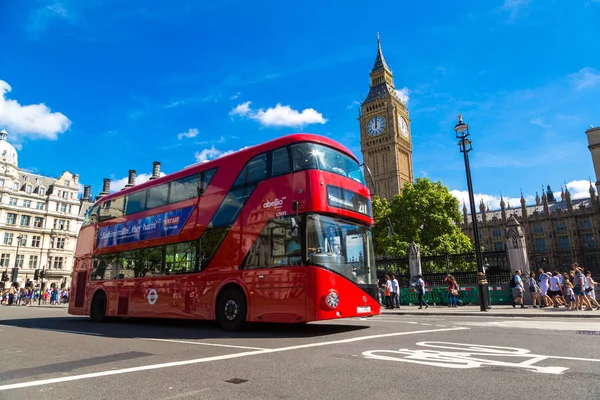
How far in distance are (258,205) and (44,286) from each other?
58.4 m

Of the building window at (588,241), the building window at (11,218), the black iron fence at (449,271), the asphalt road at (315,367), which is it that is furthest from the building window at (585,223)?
the building window at (11,218)

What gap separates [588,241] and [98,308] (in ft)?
282

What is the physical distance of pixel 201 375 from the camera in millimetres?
4652

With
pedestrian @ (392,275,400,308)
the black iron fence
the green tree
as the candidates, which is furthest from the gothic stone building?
pedestrian @ (392,275,400,308)

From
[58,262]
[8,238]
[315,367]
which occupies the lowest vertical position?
[315,367]

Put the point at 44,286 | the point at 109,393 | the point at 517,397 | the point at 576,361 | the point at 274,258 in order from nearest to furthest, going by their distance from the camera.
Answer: the point at 517,397 → the point at 109,393 → the point at 576,361 → the point at 274,258 → the point at 44,286

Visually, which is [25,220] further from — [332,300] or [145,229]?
[332,300]

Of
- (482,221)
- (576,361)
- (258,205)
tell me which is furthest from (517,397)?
(482,221)

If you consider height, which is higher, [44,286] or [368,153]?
[368,153]

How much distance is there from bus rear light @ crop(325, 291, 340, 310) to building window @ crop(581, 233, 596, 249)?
83103 mm

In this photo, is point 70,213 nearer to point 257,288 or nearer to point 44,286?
point 44,286

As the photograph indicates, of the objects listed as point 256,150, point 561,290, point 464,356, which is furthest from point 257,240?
point 561,290

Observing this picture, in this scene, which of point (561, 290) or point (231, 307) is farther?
point (561, 290)

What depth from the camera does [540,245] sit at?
77.5 m
